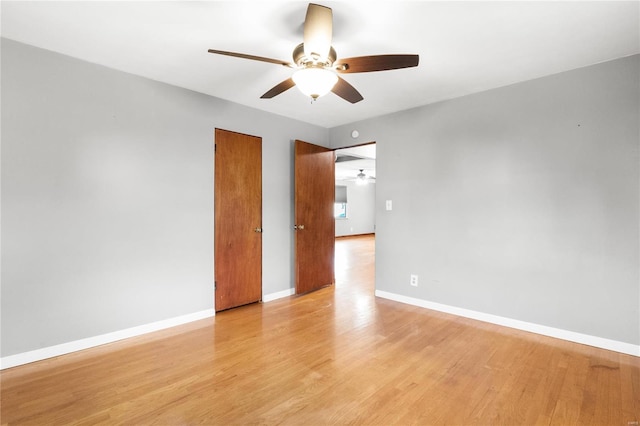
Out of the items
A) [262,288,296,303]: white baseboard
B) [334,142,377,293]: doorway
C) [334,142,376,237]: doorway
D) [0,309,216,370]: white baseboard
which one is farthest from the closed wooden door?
[334,142,376,237]: doorway

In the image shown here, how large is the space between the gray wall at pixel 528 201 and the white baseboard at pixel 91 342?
250 centimetres

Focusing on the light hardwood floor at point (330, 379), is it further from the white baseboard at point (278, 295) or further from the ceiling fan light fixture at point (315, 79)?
the ceiling fan light fixture at point (315, 79)

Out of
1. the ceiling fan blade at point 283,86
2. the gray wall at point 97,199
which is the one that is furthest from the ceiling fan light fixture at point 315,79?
the gray wall at point 97,199

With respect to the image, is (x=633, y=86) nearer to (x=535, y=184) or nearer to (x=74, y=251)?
(x=535, y=184)

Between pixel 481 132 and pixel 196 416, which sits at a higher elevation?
pixel 481 132

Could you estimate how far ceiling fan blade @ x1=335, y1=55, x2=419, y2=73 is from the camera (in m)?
1.84

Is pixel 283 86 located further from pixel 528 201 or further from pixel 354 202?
pixel 354 202

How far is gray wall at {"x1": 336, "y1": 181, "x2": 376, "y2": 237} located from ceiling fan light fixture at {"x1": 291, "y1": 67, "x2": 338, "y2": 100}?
946 cm

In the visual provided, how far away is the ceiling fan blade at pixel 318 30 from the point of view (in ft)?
5.74

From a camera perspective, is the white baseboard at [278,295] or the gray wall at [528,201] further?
the white baseboard at [278,295]

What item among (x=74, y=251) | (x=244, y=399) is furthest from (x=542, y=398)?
(x=74, y=251)

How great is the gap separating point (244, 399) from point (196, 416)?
0.28 m

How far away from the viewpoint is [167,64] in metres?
2.65

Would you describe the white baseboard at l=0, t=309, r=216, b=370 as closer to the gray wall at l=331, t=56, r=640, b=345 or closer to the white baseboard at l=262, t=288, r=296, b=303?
the white baseboard at l=262, t=288, r=296, b=303
